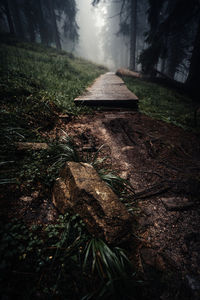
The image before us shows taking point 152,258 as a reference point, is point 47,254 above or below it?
above

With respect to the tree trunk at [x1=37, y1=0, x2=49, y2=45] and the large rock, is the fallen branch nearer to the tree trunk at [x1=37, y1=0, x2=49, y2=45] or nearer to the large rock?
the large rock

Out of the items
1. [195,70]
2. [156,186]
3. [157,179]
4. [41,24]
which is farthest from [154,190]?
[41,24]

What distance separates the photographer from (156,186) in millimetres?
1760

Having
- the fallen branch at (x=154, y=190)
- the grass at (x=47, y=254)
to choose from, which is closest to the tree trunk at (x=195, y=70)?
the fallen branch at (x=154, y=190)

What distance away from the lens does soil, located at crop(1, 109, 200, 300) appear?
3.52 feet

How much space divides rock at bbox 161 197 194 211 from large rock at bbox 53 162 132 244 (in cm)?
63

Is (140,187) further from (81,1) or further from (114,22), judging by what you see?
(81,1)

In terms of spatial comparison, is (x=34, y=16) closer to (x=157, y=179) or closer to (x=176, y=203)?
(x=157, y=179)

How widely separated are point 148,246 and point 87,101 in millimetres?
Result: 3529

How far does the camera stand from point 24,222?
3.68 feet

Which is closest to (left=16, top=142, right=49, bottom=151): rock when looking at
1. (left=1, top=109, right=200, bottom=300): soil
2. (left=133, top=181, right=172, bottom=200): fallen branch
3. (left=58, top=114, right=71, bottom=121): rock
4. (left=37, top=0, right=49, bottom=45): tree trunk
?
(left=1, top=109, right=200, bottom=300): soil

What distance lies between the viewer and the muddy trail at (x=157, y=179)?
110 cm

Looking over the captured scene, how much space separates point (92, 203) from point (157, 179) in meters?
1.11

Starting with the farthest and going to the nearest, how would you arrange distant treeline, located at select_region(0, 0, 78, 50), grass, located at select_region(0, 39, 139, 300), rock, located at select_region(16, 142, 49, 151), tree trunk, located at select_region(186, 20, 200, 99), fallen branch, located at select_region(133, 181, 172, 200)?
distant treeline, located at select_region(0, 0, 78, 50) < tree trunk, located at select_region(186, 20, 200, 99) < rock, located at select_region(16, 142, 49, 151) < fallen branch, located at select_region(133, 181, 172, 200) < grass, located at select_region(0, 39, 139, 300)
